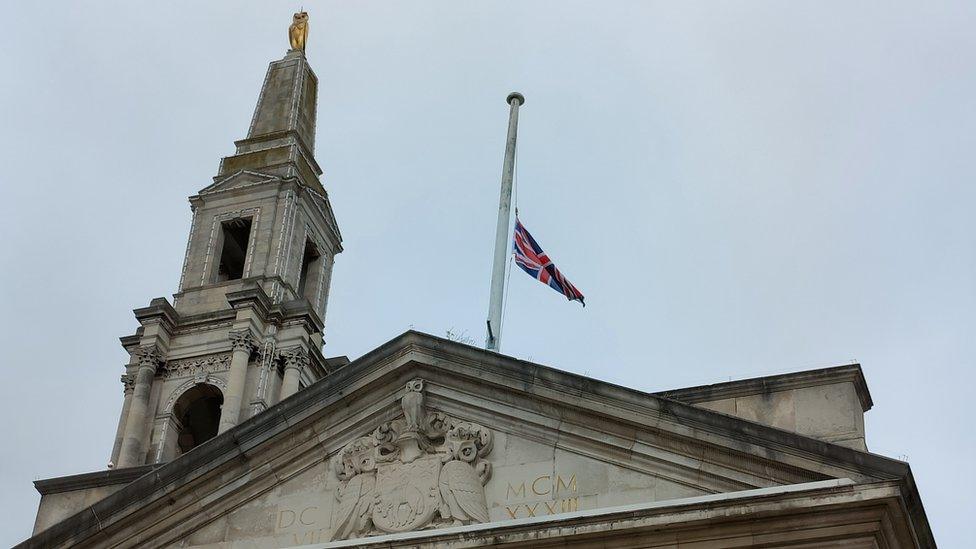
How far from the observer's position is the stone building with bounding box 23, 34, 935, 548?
20.3 m

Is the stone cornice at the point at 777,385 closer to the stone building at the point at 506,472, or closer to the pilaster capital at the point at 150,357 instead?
the stone building at the point at 506,472

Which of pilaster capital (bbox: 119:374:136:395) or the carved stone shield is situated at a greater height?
pilaster capital (bbox: 119:374:136:395)

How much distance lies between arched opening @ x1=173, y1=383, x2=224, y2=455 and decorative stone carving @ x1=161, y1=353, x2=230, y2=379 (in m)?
0.51

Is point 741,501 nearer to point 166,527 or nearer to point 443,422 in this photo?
point 443,422

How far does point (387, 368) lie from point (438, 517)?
8.46 feet

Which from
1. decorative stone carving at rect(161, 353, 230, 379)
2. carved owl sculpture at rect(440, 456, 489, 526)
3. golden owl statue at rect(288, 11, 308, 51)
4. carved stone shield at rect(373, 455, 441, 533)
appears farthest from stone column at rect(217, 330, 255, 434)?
carved owl sculpture at rect(440, 456, 489, 526)

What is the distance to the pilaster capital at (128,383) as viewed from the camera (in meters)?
50.0

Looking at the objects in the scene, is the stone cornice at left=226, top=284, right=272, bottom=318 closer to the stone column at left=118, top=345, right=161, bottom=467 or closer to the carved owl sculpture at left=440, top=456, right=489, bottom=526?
the stone column at left=118, top=345, right=161, bottom=467

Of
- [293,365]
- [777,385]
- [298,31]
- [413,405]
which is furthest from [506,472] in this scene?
[298,31]

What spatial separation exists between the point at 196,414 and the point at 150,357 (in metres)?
2.44

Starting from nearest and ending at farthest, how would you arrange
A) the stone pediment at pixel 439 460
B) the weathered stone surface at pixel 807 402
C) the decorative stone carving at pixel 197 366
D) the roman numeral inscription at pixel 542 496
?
1. the stone pediment at pixel 439 460
2. the weathered stone surface at pixel 807 402
3. the roman numeral inscription at pixel 542 496
4. the decorative stone carving at pixel 197 366

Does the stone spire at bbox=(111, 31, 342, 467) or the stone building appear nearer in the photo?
the stone building

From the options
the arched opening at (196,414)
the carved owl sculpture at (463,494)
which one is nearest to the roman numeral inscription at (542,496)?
the carved owl sculpture at (463,494)

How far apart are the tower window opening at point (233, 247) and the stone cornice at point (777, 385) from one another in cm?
3261
